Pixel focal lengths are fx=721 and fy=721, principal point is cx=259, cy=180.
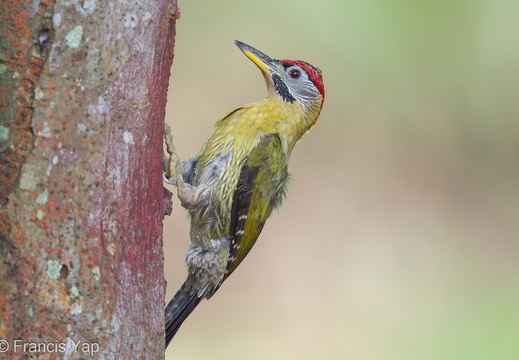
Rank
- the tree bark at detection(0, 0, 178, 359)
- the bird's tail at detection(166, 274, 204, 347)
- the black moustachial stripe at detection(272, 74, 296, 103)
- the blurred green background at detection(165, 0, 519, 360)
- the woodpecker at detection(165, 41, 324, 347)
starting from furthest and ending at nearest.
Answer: the blurred green background at detection(165, 0, 519, 360)
the black moustachial stripe at detection(272, 74, 296, 103)
the woodpecker at detection(165, 41, 324, 347)
the bird's tail at detection(166, 274, 204, 347)
the tree bark at detection(0, 0, 178, 359)

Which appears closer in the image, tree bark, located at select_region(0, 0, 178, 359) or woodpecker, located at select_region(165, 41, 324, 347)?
tree bark, located at select_region(0, 0, 178, 359)

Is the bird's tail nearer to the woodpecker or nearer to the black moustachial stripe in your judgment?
the woodpecker

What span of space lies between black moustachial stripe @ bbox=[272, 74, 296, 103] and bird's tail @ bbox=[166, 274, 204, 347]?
1120 millimetres

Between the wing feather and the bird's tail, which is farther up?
the wing feather

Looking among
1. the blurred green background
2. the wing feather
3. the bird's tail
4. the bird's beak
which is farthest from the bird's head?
the blurred green background

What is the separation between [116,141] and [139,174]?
138 millimetres

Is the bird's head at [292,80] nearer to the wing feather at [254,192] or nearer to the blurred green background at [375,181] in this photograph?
the wing feather at [254,192]

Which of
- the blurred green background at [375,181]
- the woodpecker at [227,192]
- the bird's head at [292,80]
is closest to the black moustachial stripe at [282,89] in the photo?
the bird's head at [292,80]

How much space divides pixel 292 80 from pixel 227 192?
0.82 meters

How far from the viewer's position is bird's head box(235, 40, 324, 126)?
4.03 m

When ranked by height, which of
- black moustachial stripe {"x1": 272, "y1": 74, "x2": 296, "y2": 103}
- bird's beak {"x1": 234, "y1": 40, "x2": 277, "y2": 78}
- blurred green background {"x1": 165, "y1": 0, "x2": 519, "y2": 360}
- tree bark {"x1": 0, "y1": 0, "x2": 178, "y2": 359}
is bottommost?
tree bark {"x1": 0, "y1": 0, "x2": 178, "y2": 359}

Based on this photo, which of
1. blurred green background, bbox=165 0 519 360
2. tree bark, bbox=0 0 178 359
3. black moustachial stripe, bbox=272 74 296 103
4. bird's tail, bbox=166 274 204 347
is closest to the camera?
tree bark, bbox=0 0 178 359

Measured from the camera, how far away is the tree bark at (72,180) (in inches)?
83.7

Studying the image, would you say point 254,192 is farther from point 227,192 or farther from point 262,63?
point 262,63
